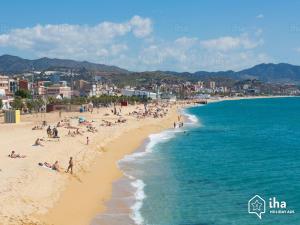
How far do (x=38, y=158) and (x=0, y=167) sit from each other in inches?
174

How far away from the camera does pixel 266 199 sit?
903 inches

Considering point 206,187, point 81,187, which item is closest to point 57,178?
point 81,187

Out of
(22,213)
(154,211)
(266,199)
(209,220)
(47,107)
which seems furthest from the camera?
(47,107)

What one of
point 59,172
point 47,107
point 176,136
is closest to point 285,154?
point 176,136

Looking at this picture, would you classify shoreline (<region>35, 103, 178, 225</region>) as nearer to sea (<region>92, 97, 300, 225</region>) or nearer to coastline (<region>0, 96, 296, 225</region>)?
coastline (<region>0, 96, 296, 225</region>)

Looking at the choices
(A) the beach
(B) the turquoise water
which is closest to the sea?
(B) the turquoise water

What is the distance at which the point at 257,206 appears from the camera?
21.7m

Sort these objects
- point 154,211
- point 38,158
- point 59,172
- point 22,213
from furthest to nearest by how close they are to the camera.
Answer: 1. point 38,158
2. point 59,172
3. point 154,211
4. point 22,213

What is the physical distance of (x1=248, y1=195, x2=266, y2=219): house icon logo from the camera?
2073cm

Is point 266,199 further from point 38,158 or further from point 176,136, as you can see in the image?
point 176,136

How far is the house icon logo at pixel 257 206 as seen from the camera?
2073 centimetres

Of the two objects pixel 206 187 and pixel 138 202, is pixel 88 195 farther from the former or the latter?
pixel 206 187

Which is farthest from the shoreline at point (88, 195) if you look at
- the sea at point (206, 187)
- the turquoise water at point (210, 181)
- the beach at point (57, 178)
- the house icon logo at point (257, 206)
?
the house icon logo at point (257, 206)

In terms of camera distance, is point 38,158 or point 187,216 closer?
point 187,216
